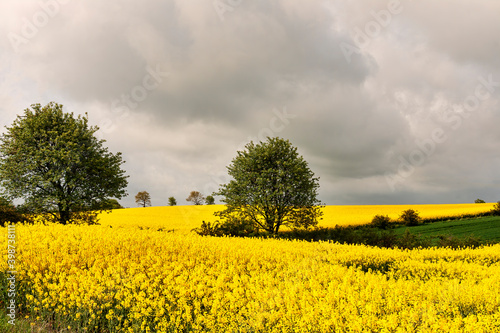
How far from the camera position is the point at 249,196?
22250mm

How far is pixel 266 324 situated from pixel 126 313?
338 centimetres

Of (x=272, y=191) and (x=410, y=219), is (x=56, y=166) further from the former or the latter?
(x=410, y=219)

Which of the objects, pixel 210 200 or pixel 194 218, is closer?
pixel 194 218

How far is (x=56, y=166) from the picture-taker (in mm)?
21500

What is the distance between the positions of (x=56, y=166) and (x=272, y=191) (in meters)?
15.5

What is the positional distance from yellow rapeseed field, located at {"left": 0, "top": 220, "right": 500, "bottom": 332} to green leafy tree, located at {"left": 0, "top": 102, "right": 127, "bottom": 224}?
12.0 m

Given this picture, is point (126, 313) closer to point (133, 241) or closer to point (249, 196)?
point (133, 241)

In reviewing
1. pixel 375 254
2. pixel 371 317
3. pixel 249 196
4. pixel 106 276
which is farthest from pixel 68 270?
pixel 249 196

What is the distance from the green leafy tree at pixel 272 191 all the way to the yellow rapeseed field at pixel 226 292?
37.0ft

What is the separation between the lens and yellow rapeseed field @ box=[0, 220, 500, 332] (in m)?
4.87

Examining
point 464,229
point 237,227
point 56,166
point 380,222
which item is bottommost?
point 464,229

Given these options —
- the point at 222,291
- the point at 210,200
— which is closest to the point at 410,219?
the point at 222,291

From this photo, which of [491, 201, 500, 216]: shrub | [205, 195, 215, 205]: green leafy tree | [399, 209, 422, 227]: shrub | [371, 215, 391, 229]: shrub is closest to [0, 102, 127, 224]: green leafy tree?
[371, 215, 391, 229]: shrub

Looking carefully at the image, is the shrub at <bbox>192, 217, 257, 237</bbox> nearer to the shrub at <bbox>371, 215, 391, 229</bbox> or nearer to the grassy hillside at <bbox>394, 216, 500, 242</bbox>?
the grassy hillside at <bbox>394, 216, 500, 242</bbox>
